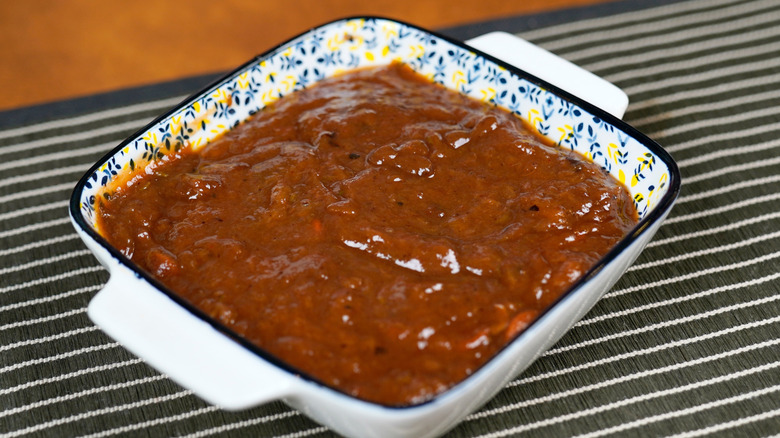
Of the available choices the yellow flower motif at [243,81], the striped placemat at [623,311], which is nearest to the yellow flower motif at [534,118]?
the striped placemat at [623,311]

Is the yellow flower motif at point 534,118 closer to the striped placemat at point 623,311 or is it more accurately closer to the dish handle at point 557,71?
the dish handle at point 557,71

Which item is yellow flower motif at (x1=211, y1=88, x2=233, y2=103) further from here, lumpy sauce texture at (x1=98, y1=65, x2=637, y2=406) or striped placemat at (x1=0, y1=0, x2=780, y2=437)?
striped placemat at (x1=0, y1=0, x2=780, y2=437)

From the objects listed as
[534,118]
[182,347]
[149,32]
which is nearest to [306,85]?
[534,118]

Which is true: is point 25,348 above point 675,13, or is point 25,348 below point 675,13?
below

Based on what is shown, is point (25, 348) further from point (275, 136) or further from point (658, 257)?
point (658, 257)

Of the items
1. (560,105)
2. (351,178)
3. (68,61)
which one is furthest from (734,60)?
(68,61)

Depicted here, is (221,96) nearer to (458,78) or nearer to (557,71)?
(458,78)

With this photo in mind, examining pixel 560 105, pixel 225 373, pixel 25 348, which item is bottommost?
pixel 25 348
